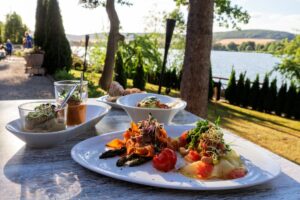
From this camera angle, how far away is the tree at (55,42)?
10.8 metres

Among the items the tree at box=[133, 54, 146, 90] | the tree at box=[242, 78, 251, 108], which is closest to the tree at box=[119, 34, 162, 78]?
the tree at box=[133, 54, 146, 90]

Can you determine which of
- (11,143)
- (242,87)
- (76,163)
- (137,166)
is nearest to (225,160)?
(137,166)

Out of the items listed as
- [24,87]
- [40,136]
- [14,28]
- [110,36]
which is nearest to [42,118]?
[40,136]

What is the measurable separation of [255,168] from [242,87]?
1044 cm

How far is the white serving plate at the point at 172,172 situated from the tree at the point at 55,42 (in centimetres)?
1021

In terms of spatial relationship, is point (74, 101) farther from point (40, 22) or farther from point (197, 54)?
point (40, 22)

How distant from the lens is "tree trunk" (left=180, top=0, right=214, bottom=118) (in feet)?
13.1

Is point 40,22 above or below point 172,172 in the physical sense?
above

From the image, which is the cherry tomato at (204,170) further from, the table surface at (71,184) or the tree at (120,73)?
the tree at (120,73)

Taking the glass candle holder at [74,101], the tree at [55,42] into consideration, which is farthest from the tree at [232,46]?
the glass candle holder at [74,101]

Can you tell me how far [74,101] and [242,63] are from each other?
38.2 feet

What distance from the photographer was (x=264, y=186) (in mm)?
956

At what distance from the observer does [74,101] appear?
144 cm

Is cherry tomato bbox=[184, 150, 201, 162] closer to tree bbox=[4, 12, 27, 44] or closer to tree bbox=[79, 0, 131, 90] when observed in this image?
tree bbox=[79, 0, 131, 90]
